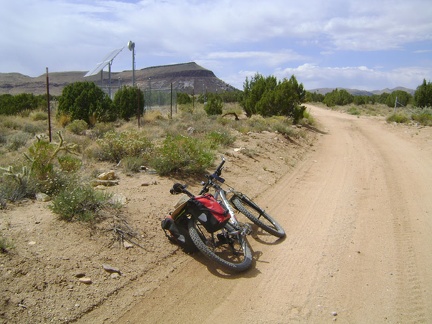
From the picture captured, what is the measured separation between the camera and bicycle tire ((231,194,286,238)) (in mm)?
6219

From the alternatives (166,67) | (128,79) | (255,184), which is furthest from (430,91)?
(166,67)

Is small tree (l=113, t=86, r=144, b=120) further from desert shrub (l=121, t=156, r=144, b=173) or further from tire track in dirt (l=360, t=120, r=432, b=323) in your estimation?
desert shrub (l=121, t=156, r=144, b=173)

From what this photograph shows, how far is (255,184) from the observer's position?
360 inches

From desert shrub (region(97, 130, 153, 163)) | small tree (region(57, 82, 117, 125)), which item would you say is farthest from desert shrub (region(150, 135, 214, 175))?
small tree (region(57, 82, 117, 125))

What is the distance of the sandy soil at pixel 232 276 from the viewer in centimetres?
411

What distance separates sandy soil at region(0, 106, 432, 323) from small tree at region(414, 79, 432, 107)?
30.4 metres

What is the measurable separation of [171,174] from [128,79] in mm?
63304

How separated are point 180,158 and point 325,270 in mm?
3956

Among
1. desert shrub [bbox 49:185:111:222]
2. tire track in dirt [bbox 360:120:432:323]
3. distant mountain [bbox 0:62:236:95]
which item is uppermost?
distant mountain [bbox 0:62:236:95]

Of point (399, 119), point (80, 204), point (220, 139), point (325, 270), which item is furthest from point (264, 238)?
point (399, 119)

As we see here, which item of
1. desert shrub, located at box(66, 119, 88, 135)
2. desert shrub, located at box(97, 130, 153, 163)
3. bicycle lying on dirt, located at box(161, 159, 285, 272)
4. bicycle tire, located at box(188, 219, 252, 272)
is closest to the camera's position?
bicycle tire, located at box(188, 219, 252, 272)

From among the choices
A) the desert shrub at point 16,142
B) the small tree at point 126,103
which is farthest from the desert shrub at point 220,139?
the small tree at point 126,103

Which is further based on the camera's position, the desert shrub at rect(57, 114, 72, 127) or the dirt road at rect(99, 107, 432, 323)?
the desert shrub at rect(57, 114, 72, 127)

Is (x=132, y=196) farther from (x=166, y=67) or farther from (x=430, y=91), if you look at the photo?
(x=166, y=67)
